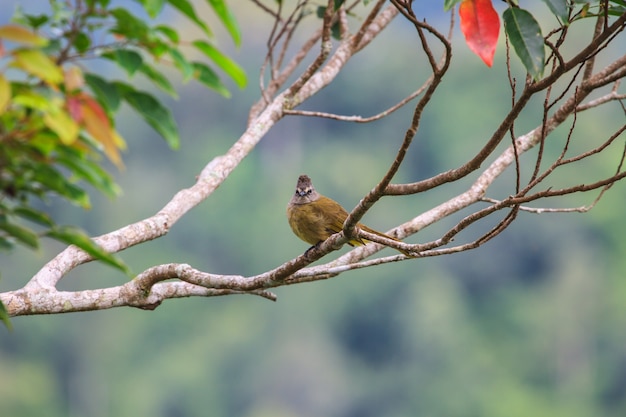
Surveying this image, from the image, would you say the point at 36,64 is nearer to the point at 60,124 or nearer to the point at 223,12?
the point at 60,124

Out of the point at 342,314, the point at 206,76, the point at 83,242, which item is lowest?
the point at 83,242

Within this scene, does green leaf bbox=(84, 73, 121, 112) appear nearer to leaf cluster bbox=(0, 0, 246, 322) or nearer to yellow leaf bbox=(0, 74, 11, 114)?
leaf cluster bbox=(0, 0, 246, 322)

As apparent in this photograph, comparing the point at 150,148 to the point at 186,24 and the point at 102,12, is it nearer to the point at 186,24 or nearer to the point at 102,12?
the point at 186,24

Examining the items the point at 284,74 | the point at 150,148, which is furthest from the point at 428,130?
the point at 284,74

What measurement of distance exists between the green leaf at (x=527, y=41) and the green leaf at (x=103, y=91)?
2.31 feet

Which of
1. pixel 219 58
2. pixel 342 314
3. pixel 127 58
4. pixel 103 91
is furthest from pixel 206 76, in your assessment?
pixel 342 314

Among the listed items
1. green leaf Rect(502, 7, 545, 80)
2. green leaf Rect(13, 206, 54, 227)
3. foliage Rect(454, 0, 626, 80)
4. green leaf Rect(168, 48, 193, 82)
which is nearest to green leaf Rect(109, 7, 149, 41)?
green leaf Rect(168, 48, 193, 82)

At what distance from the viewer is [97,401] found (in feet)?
120

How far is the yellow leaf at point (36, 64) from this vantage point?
1447 mm

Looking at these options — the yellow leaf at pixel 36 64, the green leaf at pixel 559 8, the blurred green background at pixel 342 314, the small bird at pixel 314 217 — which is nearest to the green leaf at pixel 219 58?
the yellow leaf at pixel 36 64

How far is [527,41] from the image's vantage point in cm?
179

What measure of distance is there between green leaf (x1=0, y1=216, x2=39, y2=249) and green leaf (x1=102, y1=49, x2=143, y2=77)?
35cm

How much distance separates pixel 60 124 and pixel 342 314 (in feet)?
122

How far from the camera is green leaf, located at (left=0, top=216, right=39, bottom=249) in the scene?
155 cm
